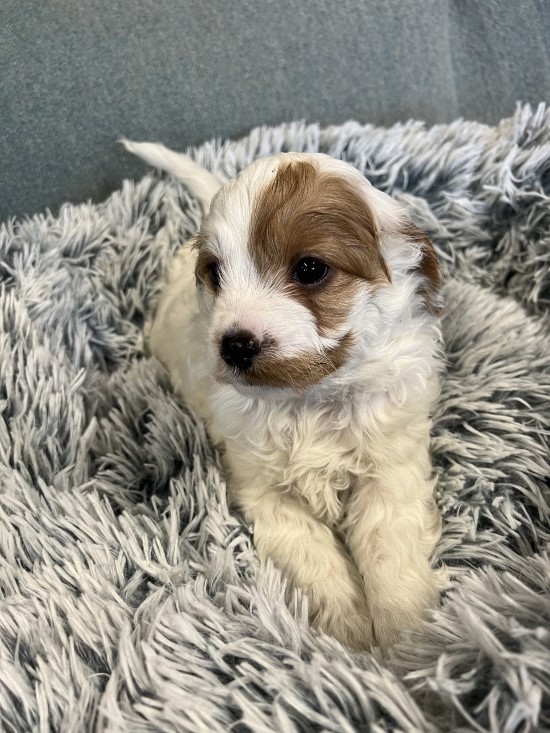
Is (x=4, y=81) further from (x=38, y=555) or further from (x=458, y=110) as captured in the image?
(x=458, y=110)

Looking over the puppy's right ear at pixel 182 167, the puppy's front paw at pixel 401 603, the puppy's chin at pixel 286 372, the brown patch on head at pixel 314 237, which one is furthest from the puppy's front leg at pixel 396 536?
the puppy's right ear at pixel 182 167

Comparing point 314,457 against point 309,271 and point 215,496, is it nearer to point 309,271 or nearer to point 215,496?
point 215,496

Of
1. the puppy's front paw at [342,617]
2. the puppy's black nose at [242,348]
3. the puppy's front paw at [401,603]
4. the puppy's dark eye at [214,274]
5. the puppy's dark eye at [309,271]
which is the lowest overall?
the puppy's front paw at [342,617]

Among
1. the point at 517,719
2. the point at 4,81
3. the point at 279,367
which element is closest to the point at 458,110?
the point at 4,81

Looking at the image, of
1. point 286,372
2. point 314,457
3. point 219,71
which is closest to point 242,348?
point 286,372

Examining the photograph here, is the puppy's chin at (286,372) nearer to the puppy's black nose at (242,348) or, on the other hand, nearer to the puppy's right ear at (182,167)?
the puppy's black nose at (242,348)

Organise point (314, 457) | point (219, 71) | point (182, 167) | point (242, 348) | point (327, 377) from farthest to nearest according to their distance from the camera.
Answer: point (219, 71), point (182, 167), point (314, 457), point (327, 377), point (242, 348)
